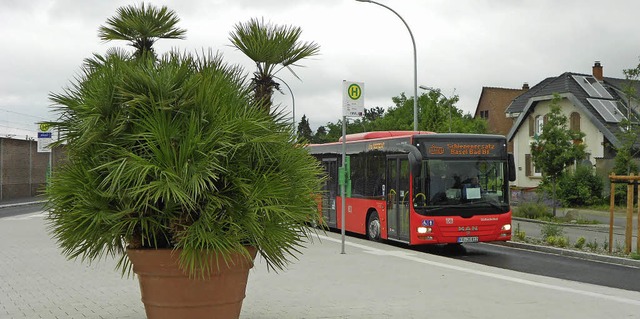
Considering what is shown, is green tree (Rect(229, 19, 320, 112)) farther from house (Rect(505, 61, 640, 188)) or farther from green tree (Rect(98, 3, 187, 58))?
house (Rect(505, 61, 640, 188))

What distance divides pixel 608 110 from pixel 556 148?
18469 millimetres

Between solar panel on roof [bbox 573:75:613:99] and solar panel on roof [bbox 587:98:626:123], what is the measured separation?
0.79 meters

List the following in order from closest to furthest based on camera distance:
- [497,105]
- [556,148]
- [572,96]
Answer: [556,148] → [572,96] → [497,105]

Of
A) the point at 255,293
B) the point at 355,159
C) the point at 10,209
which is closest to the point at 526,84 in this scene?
the point at 10,209

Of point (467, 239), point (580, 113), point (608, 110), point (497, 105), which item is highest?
point (497, 105)

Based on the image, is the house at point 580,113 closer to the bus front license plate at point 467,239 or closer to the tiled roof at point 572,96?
the tiled roof at point 572,96

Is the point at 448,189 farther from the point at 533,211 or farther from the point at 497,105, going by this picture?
the point at 497,105

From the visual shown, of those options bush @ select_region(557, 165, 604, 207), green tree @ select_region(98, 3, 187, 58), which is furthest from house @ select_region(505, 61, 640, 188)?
green tree @ select_region(98, 3, 187, 58)

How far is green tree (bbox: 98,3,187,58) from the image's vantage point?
741 centimetres

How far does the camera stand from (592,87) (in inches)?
1939

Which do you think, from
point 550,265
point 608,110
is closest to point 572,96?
point 608,110

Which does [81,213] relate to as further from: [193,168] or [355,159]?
[355,159]

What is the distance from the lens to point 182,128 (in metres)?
5.57

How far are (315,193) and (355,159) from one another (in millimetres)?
14073
